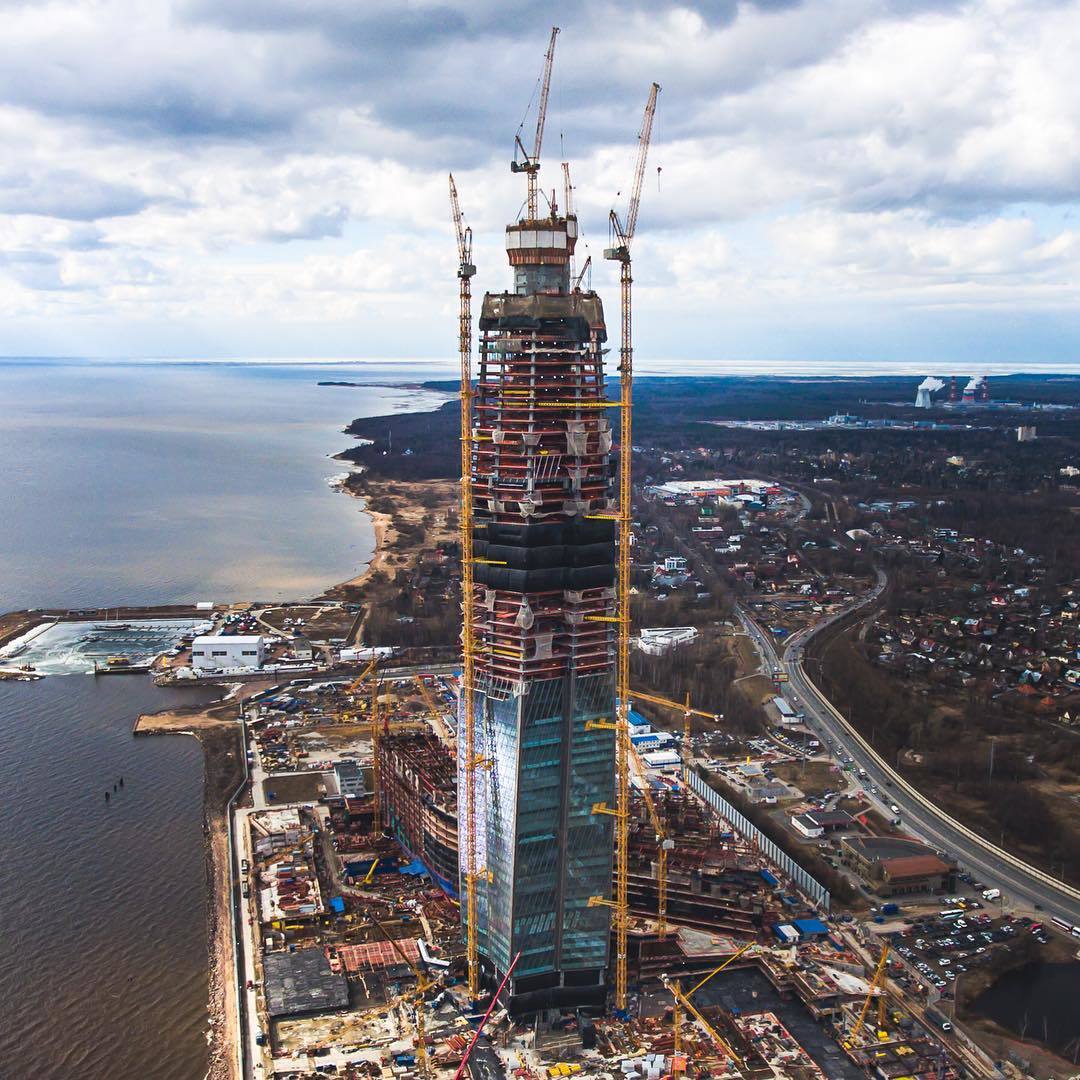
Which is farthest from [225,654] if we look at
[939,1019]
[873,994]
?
[939,1019]

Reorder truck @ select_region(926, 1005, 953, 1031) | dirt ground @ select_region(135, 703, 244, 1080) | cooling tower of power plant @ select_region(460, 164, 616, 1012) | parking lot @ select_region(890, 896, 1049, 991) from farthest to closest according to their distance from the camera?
1. parking lot @ select_region(890, 896, 1049, 991)
2. truck @ select_region(926, 1005, 953, 1031)
3. dirt ground @ select_region(135, 703, 244, 1080)
4. cooling tower of power plant @ select_region(460, 164, 616, 1012)

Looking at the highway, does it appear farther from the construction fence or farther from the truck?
the truck

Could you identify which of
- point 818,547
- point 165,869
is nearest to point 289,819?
point 165,869

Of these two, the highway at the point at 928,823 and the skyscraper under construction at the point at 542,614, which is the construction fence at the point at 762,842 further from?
the skyscraper under construction at the point at 542,614

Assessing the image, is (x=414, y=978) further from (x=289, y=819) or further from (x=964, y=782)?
(x=964, y=782)

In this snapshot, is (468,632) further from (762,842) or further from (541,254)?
(762,842)

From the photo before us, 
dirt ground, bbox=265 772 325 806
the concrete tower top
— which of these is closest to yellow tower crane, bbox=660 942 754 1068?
dirt ground, bbox=265 772 325 806
